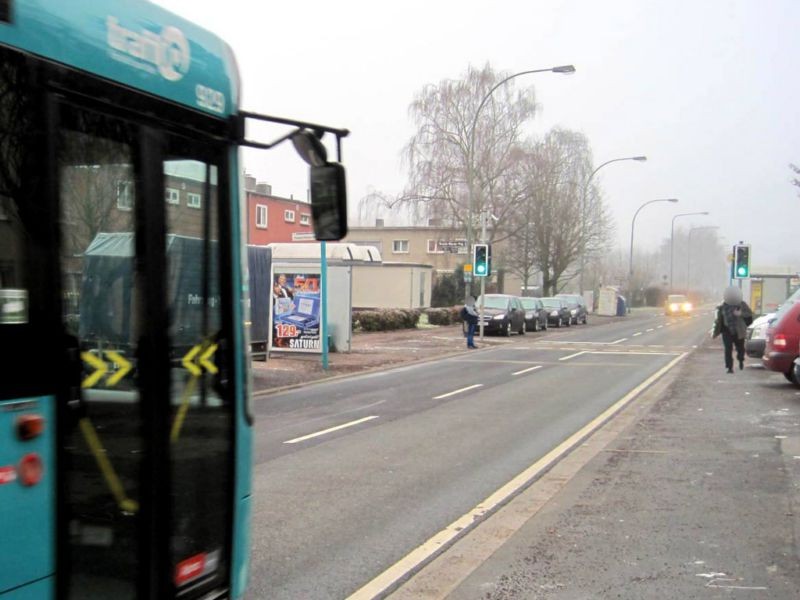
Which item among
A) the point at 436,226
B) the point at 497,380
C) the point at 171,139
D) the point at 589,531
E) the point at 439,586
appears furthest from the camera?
the point at 436,226

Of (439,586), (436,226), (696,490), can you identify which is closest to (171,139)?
(439,586)

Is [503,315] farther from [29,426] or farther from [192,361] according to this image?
[29,426]

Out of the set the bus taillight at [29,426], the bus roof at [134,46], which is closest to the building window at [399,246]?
the bus roof at [134,46]

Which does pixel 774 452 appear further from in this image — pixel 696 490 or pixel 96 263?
pixel 96 263

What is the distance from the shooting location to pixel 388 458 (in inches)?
358

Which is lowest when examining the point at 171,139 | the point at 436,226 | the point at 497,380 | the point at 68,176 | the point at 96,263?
the point at 497,380

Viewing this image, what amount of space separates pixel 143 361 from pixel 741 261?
985 inches

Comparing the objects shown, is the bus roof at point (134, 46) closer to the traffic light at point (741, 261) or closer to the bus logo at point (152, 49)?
the bus logo at point (152, 49)

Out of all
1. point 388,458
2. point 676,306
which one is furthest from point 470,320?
point 676,306

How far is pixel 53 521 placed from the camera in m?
2.53

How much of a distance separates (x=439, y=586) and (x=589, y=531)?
5.29 feet

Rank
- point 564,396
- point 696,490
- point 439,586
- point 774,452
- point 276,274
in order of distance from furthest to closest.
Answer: point 276,274 < point 564,396 < point 774,452 < point 696,490 < point 439,586

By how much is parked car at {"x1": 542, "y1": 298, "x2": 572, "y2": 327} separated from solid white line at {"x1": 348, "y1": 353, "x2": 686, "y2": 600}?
36.9 m

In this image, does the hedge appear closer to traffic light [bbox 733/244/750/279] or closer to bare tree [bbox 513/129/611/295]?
traffic light [bbox 733/244/750/279]
